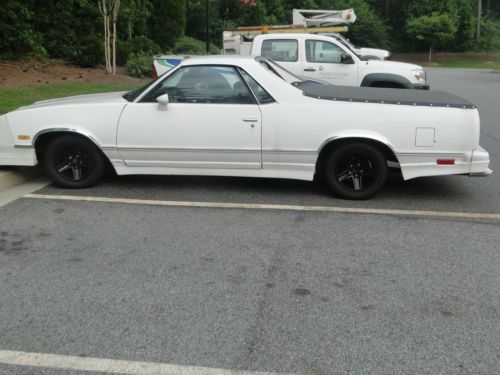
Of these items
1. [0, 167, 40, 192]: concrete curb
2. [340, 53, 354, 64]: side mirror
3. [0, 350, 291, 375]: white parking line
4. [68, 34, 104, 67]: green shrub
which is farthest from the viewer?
[68, 34, 104, 67]: green shrub

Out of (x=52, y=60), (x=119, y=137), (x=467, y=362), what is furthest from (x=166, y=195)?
(x=52, y=60)

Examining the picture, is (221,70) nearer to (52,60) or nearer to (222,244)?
(222,244)

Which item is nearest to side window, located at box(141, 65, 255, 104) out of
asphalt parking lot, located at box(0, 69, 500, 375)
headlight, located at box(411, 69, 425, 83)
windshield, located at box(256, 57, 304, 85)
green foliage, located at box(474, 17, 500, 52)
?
windshield, located at box(256, 57, 304, 85)

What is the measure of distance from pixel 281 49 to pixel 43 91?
5284 mm

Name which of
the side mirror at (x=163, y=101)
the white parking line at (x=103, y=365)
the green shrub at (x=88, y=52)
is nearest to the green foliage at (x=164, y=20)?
the green shrub at (x=88, y=52)

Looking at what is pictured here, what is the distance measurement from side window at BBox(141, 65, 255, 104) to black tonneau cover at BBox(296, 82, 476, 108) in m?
0.80

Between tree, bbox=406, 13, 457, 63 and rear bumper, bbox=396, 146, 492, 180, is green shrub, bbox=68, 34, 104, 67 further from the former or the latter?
tree, bbox=406, 13, 457, 63

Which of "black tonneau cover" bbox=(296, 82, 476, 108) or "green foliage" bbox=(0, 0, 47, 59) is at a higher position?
"green foliage" bbox=(0, 0, 47, 59)

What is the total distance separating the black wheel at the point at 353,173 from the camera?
5.82 meters

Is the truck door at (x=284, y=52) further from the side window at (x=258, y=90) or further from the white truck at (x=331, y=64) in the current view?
the side window at (x=258, y=90)

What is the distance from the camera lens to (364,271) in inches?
165

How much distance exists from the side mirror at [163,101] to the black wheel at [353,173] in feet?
5.99

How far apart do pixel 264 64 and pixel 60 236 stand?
3.05 m

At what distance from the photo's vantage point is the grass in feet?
33.8
